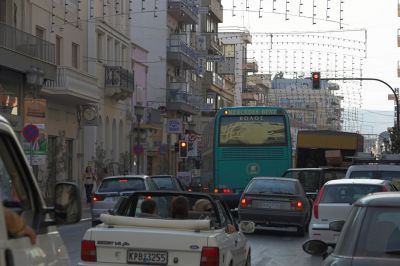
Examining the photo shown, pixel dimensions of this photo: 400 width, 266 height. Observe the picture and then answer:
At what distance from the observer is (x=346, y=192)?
16375 millimetres

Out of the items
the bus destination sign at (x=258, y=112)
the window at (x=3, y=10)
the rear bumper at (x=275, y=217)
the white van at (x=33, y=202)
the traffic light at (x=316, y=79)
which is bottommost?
the rear bumper at (x=275, y=217)

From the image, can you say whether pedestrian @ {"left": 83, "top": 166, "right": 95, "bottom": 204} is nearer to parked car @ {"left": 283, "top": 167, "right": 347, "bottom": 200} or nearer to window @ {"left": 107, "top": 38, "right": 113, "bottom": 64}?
window @ {"left": 107, "top": 38, "right": 113, "bottom": 64}

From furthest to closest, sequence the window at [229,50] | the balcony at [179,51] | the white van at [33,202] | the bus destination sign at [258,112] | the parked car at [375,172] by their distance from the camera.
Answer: the window at [229,50], the balcony at [179,51], the bus destination sign at [258,112], the parked car at [375,172], the white van at [33,202]

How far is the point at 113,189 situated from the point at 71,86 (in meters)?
14.2

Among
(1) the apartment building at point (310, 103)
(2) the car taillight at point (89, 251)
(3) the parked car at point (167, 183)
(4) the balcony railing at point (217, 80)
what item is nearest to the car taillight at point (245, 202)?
(3) the parked car at point (167, 183)

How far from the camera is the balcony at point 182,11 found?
63062 millimetres

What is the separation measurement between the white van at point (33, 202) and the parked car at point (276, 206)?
16421 mm

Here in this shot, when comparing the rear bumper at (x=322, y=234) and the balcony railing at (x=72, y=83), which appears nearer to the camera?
the rear bumper at (x=322, y=234)

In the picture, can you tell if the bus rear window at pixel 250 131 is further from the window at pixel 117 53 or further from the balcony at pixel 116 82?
the window at pixel 117 53

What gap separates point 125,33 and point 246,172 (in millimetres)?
24220

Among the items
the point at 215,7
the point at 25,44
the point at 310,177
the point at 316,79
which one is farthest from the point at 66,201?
the point at 215,7

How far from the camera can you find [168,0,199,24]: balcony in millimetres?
63062

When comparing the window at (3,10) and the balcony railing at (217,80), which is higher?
the balcony railing at (217,80)

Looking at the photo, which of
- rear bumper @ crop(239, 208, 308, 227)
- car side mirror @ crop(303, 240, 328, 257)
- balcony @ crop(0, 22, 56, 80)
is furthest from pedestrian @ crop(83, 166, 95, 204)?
car side mirror @ crop(303, 240, 328, 257)
